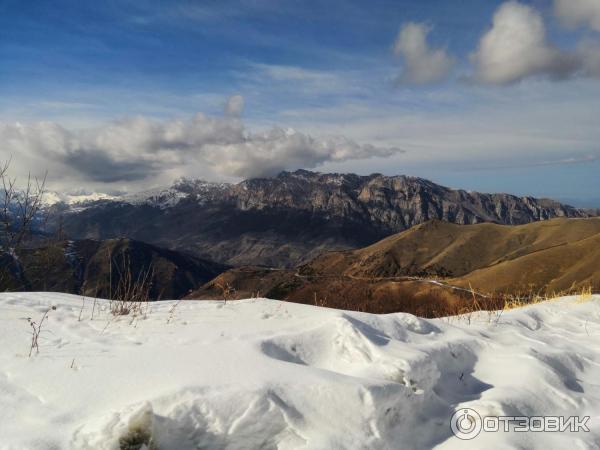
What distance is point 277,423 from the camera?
4320 millimetres

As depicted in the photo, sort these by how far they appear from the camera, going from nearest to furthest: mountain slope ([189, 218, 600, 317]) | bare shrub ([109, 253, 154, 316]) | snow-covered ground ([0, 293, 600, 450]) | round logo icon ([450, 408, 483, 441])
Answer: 1. snow-covered ground ([0, 293, 600, 450])
2. round logo icon ([450, 408, 483, 441])
3. bare shrub ([109, 253, 154, 316])
4. mountain slope ([189, 218, 600, 317])

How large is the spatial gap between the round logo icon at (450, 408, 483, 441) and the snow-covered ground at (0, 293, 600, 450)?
0.08 m

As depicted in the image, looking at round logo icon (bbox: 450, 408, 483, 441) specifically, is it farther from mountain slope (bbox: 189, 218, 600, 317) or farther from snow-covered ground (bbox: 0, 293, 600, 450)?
mountain slope (bbox: 189, 218, 600, 317)

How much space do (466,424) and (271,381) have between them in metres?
2.15

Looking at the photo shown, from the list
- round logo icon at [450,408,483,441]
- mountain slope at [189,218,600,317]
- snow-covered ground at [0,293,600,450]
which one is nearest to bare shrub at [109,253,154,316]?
snow-covered ground at [0,293,600,450]

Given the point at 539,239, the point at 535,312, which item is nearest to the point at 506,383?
the point at 535,312

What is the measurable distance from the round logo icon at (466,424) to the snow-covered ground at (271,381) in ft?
0.27

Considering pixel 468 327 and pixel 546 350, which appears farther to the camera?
pixel 468 327

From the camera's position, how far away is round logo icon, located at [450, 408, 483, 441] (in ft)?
15.6

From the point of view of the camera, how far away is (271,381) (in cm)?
475

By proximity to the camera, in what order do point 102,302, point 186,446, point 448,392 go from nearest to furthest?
point 186,446, point 448,392, point 102,302

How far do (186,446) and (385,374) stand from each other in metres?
2.41

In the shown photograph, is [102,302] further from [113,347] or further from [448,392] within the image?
[448,392]

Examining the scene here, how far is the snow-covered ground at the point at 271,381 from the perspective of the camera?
4160mm
